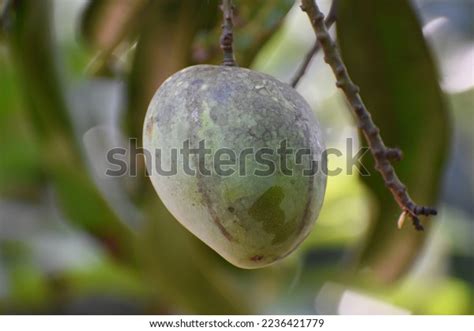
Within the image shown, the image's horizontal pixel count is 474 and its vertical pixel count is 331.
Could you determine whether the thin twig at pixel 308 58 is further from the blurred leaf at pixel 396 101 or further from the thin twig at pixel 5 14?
the thin twig at pixel 5 14

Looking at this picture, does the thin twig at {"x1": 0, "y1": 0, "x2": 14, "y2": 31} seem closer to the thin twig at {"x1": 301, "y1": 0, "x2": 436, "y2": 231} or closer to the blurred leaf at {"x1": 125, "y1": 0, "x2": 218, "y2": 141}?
the blurred leaf at {"x1": 125, "y1": 0, "x2": 218, "y2": 141}

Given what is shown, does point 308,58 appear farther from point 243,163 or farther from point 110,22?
point 110,22

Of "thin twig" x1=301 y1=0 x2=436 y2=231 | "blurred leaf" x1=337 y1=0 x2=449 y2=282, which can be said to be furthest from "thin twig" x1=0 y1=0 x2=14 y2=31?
"thin twig" x1=301 y1=0 x2=436 y2=231

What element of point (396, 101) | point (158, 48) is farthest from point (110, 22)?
point (396, 101)

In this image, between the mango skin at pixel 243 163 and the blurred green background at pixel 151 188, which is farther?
the blurred green background at pixel 151 188

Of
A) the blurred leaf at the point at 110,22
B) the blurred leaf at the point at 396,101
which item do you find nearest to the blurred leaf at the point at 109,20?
the blurred leaf at the point at 110,22
